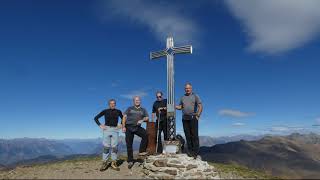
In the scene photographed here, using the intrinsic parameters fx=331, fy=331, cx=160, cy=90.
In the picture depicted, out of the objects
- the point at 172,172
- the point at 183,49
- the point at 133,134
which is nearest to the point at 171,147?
the point at 172,172

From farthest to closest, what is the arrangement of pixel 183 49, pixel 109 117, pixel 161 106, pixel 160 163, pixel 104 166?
pixel 183 49 → pixel 161 106 → pixel 104 166 → pixel 109 117 → pixel 160 163

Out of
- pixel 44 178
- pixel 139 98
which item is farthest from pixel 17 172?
pixel 139 98

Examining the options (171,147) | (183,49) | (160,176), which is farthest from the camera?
(183,49)

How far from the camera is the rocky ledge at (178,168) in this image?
48.1 feet

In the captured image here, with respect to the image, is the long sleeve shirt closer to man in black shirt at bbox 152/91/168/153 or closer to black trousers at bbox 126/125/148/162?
black trousers at bbox 126/125/148/162

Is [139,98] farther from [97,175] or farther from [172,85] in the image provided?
[97,175]

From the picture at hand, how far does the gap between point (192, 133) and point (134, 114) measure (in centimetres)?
291

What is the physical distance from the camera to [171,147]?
1627 cm

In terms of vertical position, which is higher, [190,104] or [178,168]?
[190,104]

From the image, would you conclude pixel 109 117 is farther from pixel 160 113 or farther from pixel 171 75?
pixel 171 75

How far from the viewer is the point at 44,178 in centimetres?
1516

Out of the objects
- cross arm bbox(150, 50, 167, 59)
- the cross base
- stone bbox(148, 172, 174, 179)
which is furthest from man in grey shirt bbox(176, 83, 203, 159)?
cross arm bbox(150, 50, 167, 59)

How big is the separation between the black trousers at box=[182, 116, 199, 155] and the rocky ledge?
574 millimetres

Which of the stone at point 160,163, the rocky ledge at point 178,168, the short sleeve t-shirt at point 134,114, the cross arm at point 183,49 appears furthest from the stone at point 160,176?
the cross arm at point 183,49
